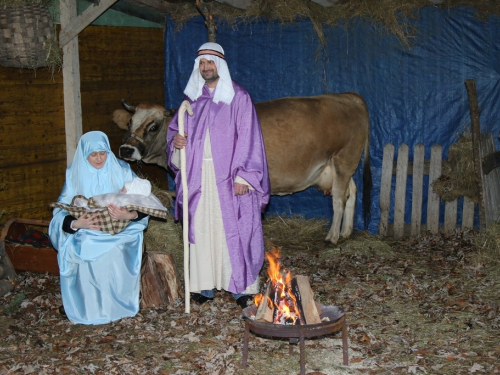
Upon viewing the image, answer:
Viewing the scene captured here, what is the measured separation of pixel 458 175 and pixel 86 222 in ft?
16.7

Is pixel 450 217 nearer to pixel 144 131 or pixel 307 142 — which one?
pixel 307 142

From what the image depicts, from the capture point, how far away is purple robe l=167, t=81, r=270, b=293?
21.1 feet

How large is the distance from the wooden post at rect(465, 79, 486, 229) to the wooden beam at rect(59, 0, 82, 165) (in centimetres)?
479

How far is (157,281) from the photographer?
6781 mm

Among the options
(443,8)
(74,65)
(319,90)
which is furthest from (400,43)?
(74,65)

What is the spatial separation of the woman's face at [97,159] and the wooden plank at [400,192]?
4.49 metres

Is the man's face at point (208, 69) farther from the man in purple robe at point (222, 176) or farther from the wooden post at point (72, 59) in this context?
the wooden post at point (72, 59)

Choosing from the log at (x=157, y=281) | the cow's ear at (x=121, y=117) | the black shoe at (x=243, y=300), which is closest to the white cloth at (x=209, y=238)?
the black shoe at (x=243, y=300)

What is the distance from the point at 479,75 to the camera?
8930 millimetres

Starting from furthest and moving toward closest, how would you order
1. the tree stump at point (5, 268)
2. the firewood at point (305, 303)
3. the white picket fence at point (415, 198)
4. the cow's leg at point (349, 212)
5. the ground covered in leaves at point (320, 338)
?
the cow's leg at point (349, 212), the white picket fence at point (415, 198), the tree stump at point (5, 268), the ground covered in leaves at point (320, 338), the firewood at point (305, 303)

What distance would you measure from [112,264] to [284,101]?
12.0ft

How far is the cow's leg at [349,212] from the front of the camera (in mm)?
9492

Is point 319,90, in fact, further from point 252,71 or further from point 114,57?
point 114,57

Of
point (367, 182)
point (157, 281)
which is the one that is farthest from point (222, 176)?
point (367, 182)
